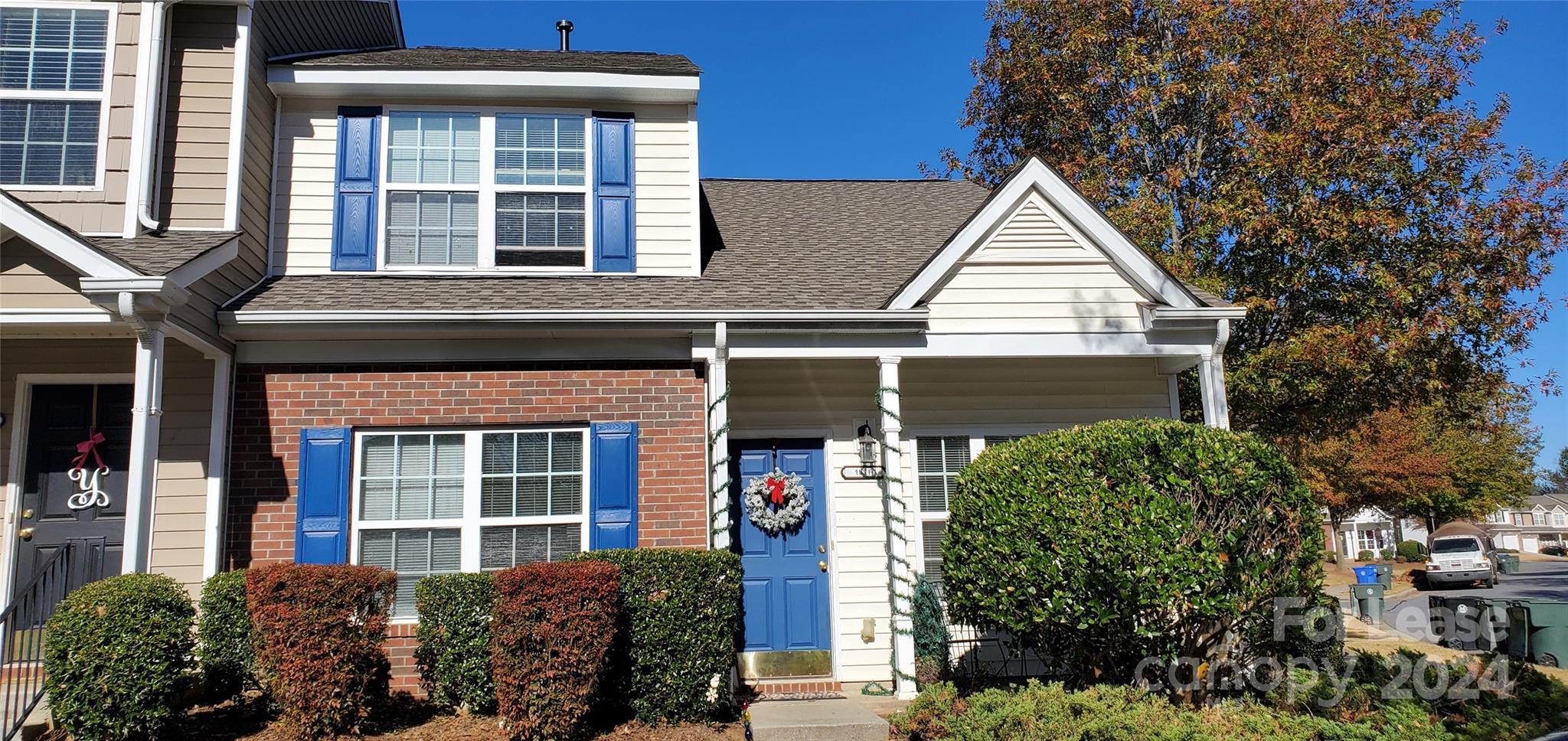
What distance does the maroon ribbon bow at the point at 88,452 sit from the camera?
7227mm

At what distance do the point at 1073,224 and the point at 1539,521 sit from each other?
103 m

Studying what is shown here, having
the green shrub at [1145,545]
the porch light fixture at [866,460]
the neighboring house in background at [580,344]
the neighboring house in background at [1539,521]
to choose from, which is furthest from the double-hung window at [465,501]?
the neighboring house in background at [1539,521]

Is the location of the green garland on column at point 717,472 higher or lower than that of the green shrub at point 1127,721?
higher

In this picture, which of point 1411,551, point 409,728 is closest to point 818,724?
point 409,728

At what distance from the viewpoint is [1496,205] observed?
11773 mm

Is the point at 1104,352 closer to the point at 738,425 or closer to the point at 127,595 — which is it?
the point at 738,425

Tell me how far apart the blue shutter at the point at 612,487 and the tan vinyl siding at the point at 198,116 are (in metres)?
3.50

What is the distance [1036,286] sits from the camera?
8195mm

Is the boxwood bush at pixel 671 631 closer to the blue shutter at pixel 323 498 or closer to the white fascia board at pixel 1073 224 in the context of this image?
the blue shutter at pixel 323 498

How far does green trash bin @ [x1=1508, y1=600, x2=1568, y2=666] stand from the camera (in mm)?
9000

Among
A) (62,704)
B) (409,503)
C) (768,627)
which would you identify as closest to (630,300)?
(409,503)

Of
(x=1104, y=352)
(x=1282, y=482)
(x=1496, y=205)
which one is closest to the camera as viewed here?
(x=1282, y=482)

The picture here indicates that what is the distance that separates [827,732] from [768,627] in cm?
211

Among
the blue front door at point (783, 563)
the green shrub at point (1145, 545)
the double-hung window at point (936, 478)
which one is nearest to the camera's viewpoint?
the green shrub at point (1145, 545)
